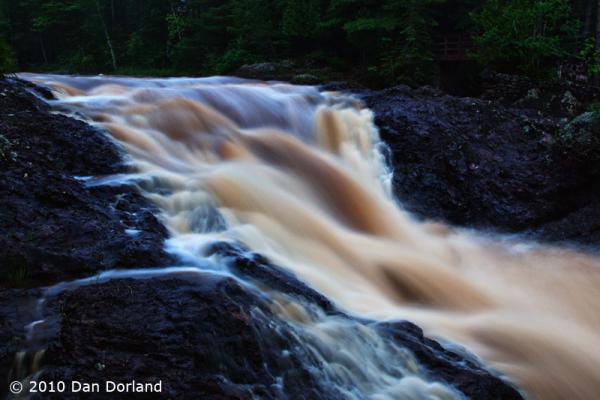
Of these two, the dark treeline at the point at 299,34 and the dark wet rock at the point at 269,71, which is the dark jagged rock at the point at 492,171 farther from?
the dark wet rock at the point at 269,71

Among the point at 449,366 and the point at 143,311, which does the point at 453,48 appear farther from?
the point at 143,311

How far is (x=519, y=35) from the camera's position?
12.7 meters

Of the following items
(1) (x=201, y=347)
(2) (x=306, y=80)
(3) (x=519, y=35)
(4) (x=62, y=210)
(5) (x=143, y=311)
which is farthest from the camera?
(2) (x=306, y=80)

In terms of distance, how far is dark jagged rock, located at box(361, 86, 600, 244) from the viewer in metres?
8.15

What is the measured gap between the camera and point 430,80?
52.3ft

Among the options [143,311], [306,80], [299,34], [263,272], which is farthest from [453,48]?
[143,311]

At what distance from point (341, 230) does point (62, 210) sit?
343cm

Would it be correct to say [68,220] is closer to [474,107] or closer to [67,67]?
[474,107]

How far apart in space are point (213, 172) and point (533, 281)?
4.27 m

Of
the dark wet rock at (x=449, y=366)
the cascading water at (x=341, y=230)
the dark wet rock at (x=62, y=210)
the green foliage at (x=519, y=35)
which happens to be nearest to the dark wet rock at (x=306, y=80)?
the green foliage at (x=519, y=35)

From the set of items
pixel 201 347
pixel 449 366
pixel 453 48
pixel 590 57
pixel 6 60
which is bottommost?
pixel 449 366

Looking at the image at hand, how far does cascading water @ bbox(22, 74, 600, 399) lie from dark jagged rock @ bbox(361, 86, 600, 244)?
1.35 ft

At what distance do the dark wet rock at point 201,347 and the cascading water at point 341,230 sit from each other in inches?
13.0

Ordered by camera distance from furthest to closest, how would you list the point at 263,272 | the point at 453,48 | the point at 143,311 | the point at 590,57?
the point at 453,48
the point at 590,57
the point at 263,272
the point at 143,311
